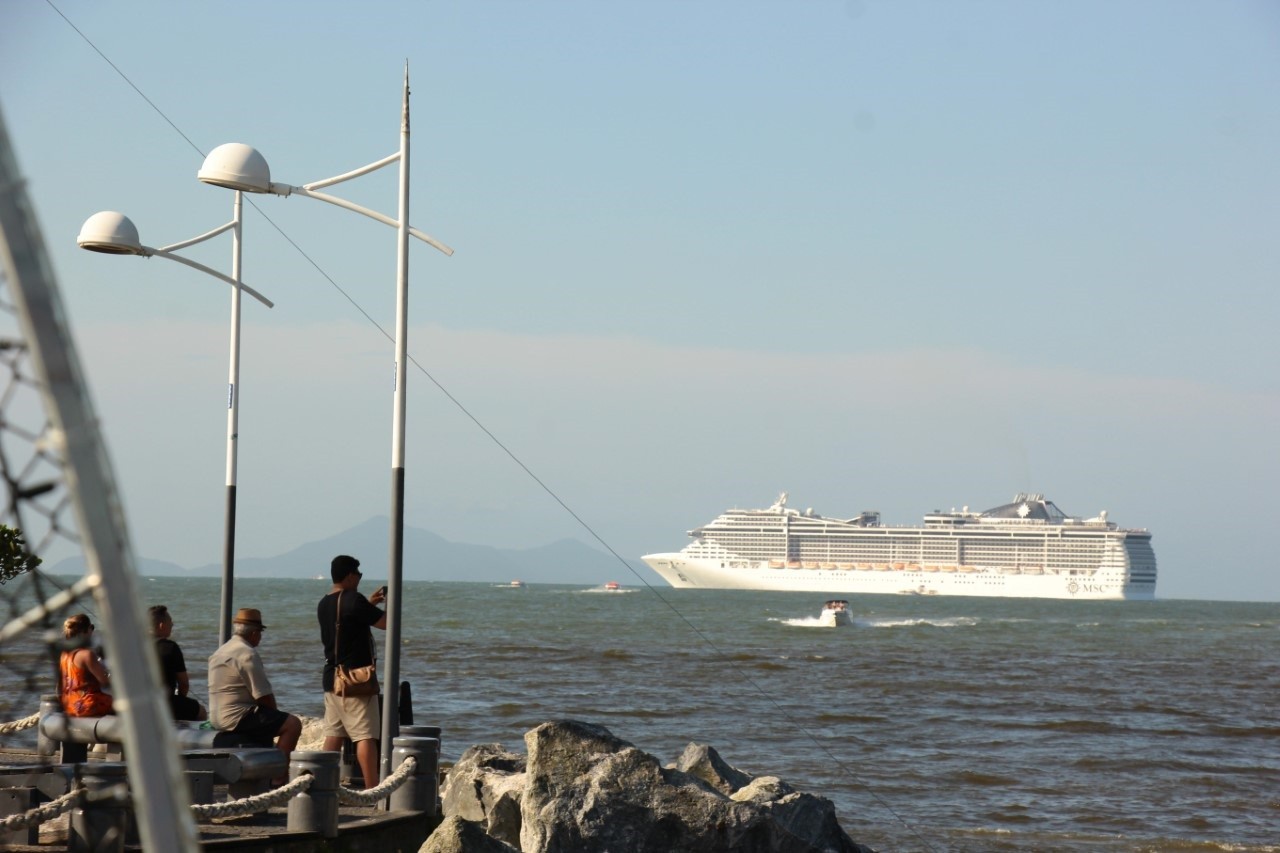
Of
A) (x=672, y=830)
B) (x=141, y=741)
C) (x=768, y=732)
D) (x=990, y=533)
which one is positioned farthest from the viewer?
(x=990, y=533)

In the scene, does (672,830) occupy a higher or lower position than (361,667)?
lower

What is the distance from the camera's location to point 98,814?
712 centimetres

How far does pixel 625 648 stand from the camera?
154ft

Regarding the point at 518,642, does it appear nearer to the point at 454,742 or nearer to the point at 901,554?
the point at 454,742

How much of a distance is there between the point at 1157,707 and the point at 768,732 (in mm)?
10324

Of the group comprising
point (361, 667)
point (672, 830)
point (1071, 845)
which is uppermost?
point (361, 667)

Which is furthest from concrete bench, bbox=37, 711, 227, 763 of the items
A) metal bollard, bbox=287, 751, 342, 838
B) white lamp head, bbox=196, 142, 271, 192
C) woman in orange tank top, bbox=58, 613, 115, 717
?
white lamp head, bbox=196, 142, 271, 192

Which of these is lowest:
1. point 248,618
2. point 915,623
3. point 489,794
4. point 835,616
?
point 915,623

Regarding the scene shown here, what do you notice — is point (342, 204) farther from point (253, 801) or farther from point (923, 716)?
point (923, 716)

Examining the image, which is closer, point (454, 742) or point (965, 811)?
point (965, 811)

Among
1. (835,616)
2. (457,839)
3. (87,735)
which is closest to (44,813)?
(87,735)

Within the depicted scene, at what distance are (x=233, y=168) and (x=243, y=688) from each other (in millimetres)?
3978

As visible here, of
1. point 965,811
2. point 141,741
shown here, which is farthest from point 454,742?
point 141,741

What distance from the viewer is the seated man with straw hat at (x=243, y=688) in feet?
30.0
